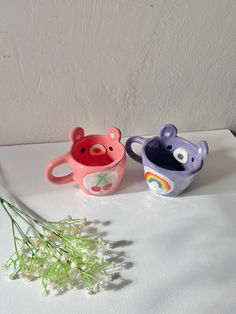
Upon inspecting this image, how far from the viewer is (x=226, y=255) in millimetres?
454

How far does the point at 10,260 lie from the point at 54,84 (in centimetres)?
28

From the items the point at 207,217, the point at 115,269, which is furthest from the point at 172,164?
the point at 115,269

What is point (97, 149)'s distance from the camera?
577 mm

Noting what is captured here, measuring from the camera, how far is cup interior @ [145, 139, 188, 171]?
0.57m

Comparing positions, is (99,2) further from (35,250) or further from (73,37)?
(35,250)

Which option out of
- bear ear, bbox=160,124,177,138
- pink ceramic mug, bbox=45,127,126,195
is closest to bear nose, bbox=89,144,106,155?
pink ceramic mug, bbox=45,127,126,195

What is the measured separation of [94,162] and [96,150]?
0.07 ft

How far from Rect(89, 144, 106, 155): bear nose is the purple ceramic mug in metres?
0.04

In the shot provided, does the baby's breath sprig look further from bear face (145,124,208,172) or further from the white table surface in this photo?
bear face (145,124,208,172)

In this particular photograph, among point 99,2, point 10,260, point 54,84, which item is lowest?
point 10,260

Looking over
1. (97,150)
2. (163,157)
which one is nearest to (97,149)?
(97,150)

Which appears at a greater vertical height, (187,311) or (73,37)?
(73,37)

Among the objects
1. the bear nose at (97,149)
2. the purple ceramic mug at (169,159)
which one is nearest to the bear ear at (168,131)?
the purple ceramic mug at (169,159)

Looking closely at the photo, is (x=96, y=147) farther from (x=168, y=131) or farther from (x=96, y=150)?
(x=168, y=131)
